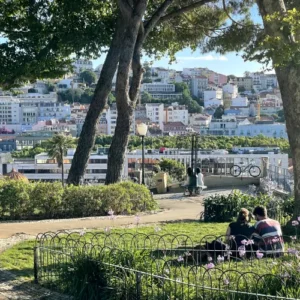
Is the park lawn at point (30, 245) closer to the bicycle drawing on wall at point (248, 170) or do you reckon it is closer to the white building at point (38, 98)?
the bicycle drawing on wall at point (248, 170)

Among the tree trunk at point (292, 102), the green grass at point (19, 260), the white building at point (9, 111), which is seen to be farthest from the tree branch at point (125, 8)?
the white building at point (9, 111)

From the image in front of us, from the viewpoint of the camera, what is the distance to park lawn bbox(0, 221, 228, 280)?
22.0 feet

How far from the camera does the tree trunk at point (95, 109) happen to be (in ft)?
45.4

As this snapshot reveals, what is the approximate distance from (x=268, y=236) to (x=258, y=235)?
113mm

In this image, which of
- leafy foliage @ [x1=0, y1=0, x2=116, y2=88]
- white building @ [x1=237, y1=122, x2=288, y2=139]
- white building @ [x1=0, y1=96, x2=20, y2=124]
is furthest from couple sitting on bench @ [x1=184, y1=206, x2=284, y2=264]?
white building @ [x1=0, y1=96, x2=20, y2=124]

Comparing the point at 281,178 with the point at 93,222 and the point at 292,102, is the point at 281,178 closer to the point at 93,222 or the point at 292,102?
the point at 93,222

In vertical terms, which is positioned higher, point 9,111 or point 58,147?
point 9,111

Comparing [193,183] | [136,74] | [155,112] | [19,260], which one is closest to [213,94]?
[155,112]

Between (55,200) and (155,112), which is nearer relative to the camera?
(55,200)

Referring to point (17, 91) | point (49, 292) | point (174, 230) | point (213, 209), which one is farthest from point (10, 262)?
point (17, 91)

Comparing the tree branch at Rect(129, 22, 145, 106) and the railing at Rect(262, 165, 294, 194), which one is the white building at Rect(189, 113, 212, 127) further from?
the tree branch at Rect(129, 22, 145, 106)

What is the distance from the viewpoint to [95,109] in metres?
14.1

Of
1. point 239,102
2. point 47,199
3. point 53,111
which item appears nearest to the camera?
point 47,199

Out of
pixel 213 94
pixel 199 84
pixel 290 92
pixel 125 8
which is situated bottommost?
pixel 290 92
